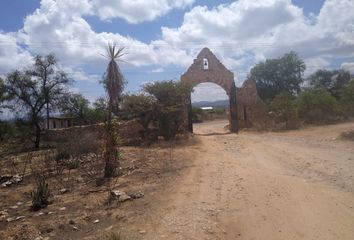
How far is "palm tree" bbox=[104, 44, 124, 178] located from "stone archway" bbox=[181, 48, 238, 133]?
41.1ft

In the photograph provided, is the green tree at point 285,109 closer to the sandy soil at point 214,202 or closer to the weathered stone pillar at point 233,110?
the weathered stone pillar at point 233,110

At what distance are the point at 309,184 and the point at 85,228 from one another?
5.49m

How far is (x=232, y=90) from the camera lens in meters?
26.8

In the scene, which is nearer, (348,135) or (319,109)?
(348,135)

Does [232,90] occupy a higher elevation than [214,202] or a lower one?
higher

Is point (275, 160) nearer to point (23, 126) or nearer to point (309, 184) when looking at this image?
point (309, 184)

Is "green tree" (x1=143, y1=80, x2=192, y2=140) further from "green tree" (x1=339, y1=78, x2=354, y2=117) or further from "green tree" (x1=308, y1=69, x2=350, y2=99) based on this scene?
"green tree" (x1=308, y1=69, x2=350, y2=99)

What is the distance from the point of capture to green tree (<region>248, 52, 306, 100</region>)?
52.7 metres

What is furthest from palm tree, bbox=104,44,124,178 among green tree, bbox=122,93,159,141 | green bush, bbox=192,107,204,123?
green bush, bbox=192,107,204,123

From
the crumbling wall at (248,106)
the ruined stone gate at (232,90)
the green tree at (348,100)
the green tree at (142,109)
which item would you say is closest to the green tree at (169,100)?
the green tree at (142,109)

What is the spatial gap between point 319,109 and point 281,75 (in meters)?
28.0

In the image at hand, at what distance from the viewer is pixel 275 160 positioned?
45.2ft

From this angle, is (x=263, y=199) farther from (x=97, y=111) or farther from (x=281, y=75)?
(x=281, y=75)

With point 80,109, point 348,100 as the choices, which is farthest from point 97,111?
point 348,100
